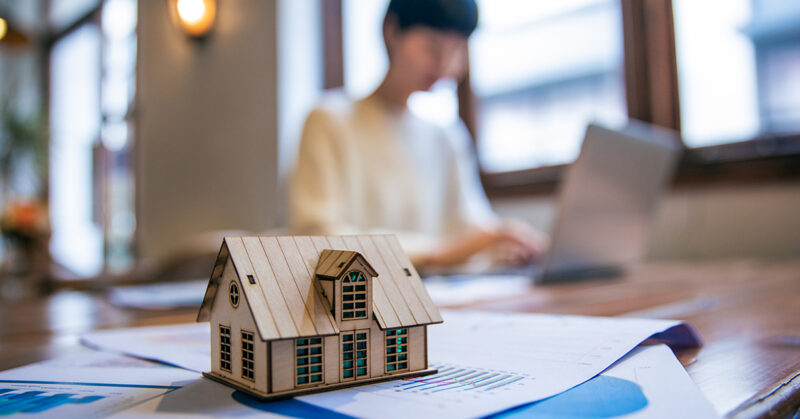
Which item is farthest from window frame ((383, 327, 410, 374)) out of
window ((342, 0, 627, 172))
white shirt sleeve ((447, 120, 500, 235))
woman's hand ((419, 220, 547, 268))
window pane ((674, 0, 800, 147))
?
window pane ((674, 0, 800, 147))

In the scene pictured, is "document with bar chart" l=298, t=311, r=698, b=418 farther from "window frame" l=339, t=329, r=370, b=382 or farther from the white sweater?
the white sweater

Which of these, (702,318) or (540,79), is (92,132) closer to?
(540,79)

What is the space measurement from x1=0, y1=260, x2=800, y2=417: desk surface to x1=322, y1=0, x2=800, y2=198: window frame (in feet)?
2.00

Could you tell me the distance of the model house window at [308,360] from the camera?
0.90 ft

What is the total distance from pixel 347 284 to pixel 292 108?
9.18 ft

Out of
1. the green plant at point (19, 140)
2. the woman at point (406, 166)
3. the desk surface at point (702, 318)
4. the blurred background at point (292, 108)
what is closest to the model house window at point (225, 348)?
the desk surface at point (702, 318)

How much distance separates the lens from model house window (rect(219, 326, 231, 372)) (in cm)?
30

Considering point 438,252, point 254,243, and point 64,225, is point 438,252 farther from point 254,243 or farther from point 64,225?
point 64,225

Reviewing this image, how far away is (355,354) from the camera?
0.96 feet

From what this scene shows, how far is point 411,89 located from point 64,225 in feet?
15.7

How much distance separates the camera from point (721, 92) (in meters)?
1.76

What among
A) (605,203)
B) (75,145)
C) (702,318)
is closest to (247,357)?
(702,318)

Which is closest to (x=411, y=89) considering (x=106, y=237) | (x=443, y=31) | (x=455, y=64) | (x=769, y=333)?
(x=455, y=64)

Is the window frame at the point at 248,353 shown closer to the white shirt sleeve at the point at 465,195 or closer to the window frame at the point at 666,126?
the white shirt sleeve at the point at 465,195
